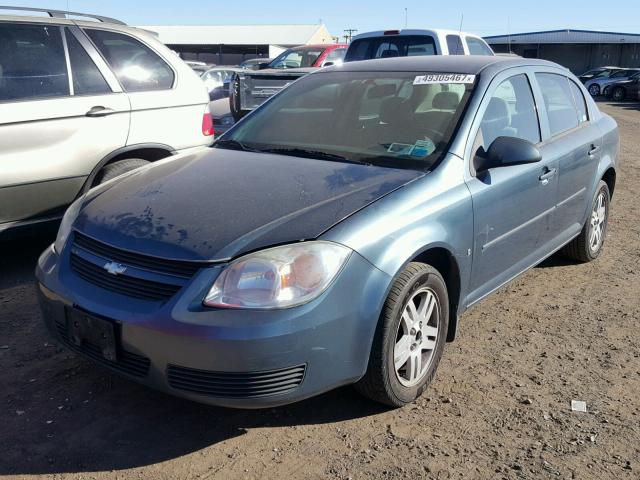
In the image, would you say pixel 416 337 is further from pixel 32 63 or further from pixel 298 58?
pixel 298 58

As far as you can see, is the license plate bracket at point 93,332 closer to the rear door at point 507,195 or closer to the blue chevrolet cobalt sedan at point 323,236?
the blue chevrolet cobalt sedan at point 323,236

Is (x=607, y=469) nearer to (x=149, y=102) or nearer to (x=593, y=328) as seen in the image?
(x=593, y=328)

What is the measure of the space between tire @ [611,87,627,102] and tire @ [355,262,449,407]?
1282 inches

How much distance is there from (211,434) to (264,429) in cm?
24

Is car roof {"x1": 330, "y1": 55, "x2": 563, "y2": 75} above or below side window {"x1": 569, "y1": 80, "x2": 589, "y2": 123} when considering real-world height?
above

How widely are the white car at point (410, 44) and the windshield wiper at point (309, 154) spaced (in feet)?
18.6

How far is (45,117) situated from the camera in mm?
4730

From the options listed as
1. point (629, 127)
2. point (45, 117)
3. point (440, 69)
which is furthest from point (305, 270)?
point (629, 127)

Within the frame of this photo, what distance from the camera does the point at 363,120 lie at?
158 inches

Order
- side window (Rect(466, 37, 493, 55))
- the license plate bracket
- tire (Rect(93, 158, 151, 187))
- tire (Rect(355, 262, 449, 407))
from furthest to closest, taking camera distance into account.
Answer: side window (Rect(466, 37, 493, 55)) < tire (Rect(93, 158, 151, 187)) < tire (Rect(355, 262, 449, 407)) < the license plate bracket

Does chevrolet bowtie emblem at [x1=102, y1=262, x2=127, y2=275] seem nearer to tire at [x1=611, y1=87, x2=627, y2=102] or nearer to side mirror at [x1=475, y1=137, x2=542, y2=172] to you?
side mirror at [x1=475, y1=137, x2=542, y2=172]

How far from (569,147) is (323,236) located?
2555mm

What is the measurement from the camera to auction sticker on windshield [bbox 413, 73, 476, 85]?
393cm

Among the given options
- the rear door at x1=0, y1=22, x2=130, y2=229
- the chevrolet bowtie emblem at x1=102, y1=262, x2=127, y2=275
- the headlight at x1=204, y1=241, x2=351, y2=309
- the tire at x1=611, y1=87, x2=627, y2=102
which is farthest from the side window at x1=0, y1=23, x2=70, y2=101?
the tire at x1=611, y1=87, x2=627, y2=102
